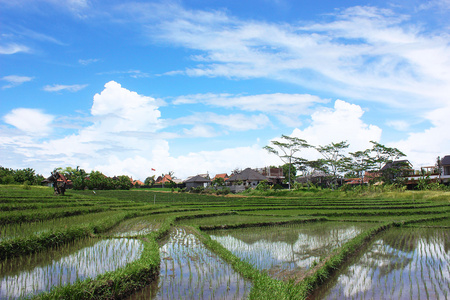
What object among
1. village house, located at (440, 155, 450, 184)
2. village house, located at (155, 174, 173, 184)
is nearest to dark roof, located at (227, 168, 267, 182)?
village house, located at (155, 174, 173, 184)

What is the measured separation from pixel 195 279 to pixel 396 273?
4275mm

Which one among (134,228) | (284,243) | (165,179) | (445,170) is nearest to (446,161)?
(445,170)

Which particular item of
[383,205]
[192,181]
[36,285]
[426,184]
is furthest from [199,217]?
[192,181]

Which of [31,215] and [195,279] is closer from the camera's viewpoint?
[195,279]

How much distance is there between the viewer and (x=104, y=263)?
6.96 meters

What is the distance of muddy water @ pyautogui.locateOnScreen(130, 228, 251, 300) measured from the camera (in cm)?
535

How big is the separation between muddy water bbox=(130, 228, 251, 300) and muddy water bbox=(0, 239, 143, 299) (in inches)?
40.0

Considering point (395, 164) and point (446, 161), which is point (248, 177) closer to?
point (395, 164)

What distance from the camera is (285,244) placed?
9617mm

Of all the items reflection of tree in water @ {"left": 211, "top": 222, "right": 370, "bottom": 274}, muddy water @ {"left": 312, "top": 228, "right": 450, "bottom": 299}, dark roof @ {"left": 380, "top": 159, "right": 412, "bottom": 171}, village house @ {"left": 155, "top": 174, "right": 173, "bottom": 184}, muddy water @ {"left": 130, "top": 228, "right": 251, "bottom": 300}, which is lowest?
muddy water @ {"left": 312, "top": 228, "right": 450, "bottom": 299}

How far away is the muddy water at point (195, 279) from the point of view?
5.35 metres

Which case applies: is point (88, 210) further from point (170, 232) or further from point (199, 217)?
point (170, 232)

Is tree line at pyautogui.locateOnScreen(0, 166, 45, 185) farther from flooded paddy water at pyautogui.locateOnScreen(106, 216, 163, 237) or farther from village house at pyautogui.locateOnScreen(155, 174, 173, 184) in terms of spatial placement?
flooded paddy water at pyautogui.locateOnScreen(106, 216, 163, 237)

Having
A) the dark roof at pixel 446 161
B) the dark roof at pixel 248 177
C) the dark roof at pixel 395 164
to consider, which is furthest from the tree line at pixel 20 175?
the dark roof at pixel 446 161
